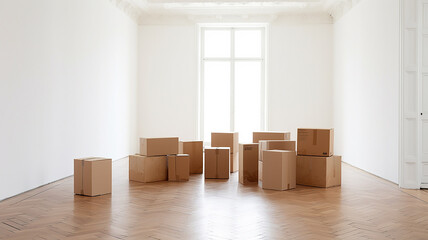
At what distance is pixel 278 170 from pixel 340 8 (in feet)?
16.2

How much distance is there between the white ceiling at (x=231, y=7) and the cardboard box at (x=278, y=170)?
181 inches

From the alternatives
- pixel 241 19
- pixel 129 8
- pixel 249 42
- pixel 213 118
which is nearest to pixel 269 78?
pixel 249 42

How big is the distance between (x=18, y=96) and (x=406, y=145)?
187 inches

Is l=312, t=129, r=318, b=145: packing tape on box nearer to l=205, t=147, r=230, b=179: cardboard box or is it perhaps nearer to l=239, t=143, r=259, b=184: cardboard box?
l=239, t=143, r=259, b=184: cardboard box

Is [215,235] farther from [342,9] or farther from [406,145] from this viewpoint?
[342,9]

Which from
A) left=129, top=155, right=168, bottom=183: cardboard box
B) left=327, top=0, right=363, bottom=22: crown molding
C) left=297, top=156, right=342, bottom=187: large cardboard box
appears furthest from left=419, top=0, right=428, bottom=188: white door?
left=129, top=155, right=168, bottom=183: cardboard box

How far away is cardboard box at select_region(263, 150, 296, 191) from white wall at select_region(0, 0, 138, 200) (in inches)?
112

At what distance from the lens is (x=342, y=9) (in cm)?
834

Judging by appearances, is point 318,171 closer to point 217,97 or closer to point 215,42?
point 217,97

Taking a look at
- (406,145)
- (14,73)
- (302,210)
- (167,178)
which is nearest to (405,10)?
(406,145)

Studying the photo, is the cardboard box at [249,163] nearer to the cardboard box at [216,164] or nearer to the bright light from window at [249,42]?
the cardboard box at [216,164]

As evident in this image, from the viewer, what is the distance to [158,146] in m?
5.52

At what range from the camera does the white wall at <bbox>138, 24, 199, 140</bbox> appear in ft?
31.2

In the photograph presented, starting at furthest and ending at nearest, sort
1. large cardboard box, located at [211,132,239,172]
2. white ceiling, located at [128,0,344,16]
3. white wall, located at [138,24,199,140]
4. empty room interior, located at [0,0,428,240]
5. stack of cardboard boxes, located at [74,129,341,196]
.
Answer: white wall, located at [138,24,199,140], white ceiling, located at [128,0,344,16], large cardboard box, located at [211,132,239,172], stack of cardboard boxes, located at [74,129,341,196], empty room interior, located at [0,0,428,240]
